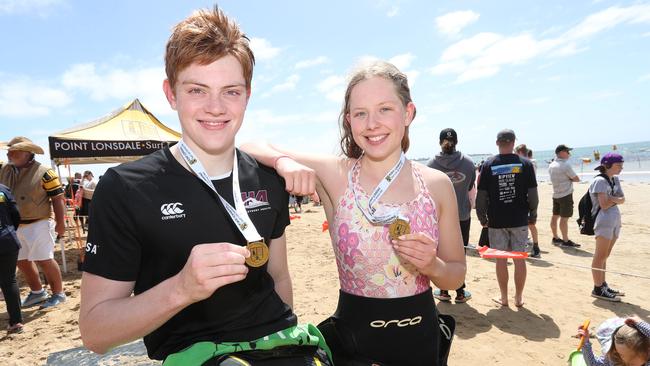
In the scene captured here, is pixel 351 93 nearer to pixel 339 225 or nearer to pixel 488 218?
pixel 339 225

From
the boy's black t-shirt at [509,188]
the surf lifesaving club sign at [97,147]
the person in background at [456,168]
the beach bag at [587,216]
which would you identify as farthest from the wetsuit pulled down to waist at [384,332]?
the surf lifesaving club sign at [97,147]

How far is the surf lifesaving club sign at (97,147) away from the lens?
8.35 metres

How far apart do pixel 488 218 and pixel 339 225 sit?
191 inches

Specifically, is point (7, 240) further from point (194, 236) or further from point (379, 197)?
point (379, 197)

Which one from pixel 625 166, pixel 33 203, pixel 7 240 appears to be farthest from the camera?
pixel 625 166

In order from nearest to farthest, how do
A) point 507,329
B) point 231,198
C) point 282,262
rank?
point 231,198 → point 282,262 → point 507,329

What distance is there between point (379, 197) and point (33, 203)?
6596mm

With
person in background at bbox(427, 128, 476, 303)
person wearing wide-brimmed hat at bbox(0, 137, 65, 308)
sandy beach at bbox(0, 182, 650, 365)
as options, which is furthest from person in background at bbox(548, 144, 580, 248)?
person wearing wide-brimmed hat at bbox(0, 137, 65, 308)

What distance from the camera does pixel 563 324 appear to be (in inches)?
215

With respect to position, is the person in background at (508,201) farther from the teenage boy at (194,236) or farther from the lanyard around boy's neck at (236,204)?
the lanyard around boy's neck at (236,204)

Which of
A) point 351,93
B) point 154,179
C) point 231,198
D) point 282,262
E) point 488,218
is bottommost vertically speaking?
point 488,218

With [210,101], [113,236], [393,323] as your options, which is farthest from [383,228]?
[113,236]

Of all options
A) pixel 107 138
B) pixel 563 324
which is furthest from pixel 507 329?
pixel 107 138

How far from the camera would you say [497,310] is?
594cm
